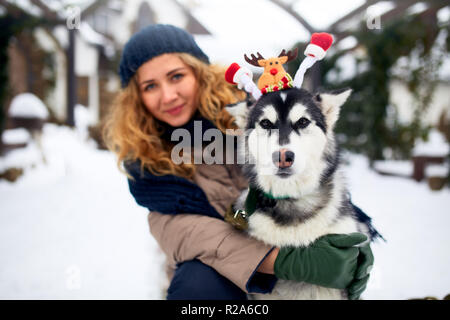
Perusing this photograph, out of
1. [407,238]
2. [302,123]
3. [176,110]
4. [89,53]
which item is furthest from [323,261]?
[89,53]

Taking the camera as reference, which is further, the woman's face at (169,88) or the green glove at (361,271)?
the woman's face at (169,88)

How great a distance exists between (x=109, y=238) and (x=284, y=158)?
3.19m

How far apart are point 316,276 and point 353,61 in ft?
24.9

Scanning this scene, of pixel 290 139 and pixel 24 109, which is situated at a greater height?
pixel 24 109

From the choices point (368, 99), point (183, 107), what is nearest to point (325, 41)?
point (183, 107)

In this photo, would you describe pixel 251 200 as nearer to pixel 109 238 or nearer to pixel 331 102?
pixel 331 102

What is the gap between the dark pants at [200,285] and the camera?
168cm

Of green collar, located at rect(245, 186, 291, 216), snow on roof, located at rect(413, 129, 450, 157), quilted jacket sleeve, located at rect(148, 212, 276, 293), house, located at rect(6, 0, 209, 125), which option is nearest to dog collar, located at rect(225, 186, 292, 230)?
green collar, located at rect(245, 186, 291, 216)

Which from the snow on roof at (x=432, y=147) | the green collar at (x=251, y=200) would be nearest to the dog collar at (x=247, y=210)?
the green collar at (x=251, y=200)

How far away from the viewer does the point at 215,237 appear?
1679mm

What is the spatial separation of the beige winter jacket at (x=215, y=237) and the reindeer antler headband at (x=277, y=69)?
0.72 metres

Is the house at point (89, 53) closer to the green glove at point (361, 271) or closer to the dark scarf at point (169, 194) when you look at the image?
the dark scarf at point (169, 194)

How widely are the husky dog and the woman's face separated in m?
0.55
